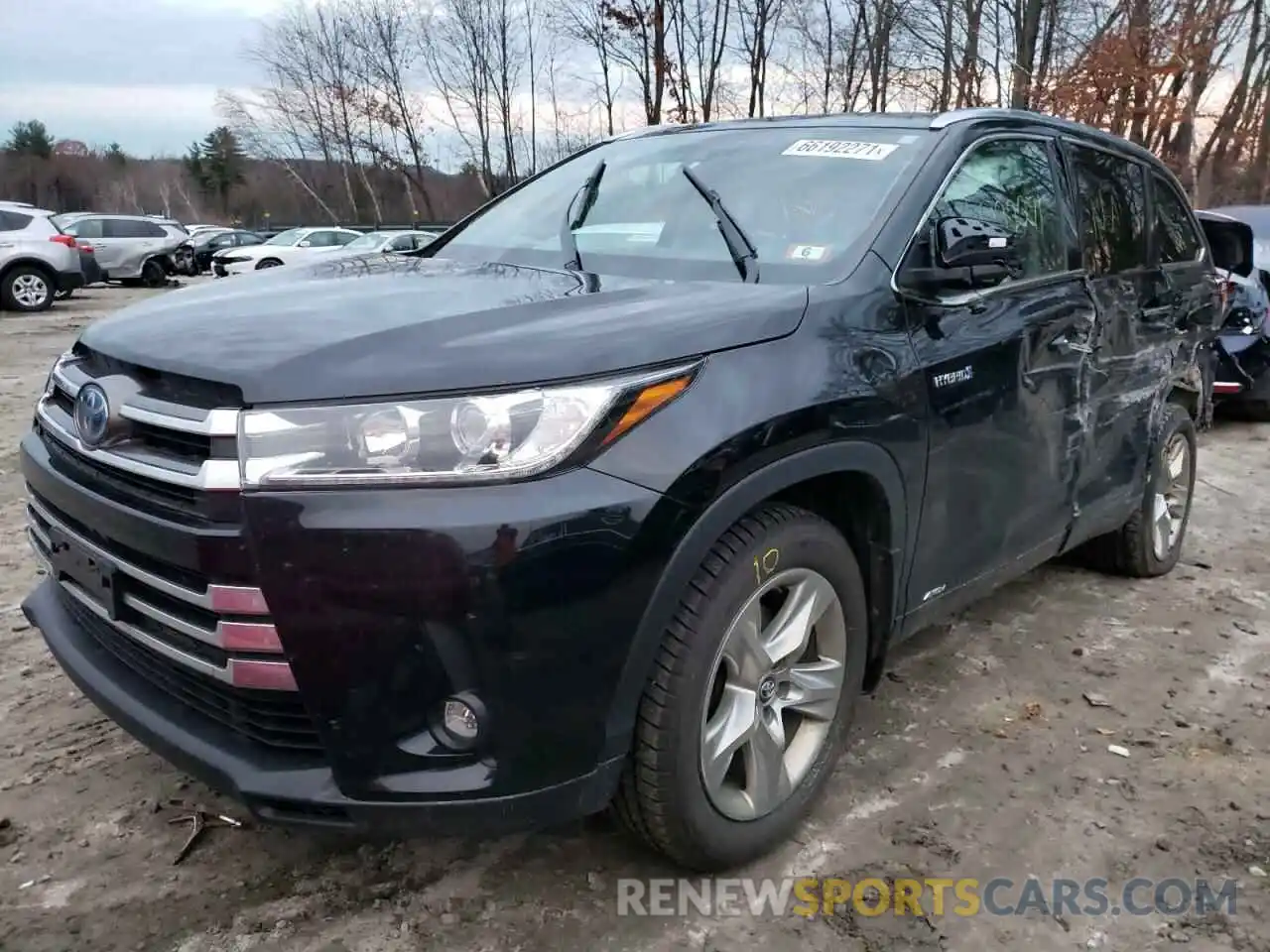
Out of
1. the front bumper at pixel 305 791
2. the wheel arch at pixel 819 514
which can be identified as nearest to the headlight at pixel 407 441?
the wheel arch at pixel 819 514

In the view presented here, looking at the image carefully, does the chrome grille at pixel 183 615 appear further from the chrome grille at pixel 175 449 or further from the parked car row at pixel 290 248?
the parked car row at pixel 290 248

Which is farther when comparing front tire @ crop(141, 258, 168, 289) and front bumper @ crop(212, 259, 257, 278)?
front tire @ crop(141, 258, 168, 289)

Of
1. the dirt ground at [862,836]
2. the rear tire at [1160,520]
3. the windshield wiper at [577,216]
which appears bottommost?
the dirt ground at [862,836]

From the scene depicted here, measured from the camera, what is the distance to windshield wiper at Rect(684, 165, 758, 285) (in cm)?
263

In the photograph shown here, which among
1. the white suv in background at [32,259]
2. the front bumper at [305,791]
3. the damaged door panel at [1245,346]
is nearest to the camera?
the front bumper at [305,791]

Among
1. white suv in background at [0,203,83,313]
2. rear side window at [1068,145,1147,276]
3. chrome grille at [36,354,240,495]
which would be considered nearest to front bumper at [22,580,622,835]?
chrome grille at [36,354,240,495]

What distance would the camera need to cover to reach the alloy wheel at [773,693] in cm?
225

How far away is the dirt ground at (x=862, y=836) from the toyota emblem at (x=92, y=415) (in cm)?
107

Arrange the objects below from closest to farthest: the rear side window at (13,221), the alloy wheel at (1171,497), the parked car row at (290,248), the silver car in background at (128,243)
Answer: the alloy wheel at (1171,497)
the rear side window at (13,221)
the parked car row at (290,248)
the silver car in background at (128,243)

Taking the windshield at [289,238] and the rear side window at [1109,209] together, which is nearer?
the rear side window at [1109,209]

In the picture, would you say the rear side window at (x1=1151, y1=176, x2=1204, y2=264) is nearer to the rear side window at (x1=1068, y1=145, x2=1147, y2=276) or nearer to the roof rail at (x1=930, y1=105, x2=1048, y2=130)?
the rear side window at (x1=1068, y1=145, x2=1147, y2=276)

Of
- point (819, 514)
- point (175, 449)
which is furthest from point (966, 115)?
point (175, 449)

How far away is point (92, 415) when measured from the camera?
2.12 meters

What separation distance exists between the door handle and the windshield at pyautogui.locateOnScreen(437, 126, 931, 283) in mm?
791
